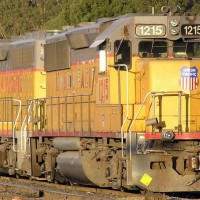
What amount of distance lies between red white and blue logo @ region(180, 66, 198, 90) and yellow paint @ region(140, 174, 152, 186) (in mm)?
1779

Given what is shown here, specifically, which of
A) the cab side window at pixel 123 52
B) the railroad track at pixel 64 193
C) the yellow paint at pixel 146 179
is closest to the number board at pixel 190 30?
the cab side window at pixel 123 52

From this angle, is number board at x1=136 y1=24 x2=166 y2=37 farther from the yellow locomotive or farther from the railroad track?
the railroad track

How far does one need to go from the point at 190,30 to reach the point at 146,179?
2906mm

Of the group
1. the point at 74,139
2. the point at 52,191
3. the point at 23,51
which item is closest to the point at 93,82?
the point at 74,139

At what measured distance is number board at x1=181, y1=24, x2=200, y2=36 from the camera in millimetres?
14539

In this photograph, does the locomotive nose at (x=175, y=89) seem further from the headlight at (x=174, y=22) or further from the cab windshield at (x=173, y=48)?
the headlight at (x=174, y=22)

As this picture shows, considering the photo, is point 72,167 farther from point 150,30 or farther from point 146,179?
point 150,30

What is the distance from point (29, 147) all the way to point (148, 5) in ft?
63.2

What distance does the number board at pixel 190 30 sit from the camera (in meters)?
14.5

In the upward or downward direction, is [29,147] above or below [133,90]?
below

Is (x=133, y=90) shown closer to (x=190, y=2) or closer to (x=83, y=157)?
(x=83, y=157)

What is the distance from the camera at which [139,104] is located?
14.7 meters

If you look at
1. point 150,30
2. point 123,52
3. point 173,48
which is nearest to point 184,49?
point 173,48

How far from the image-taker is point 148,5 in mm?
36812
